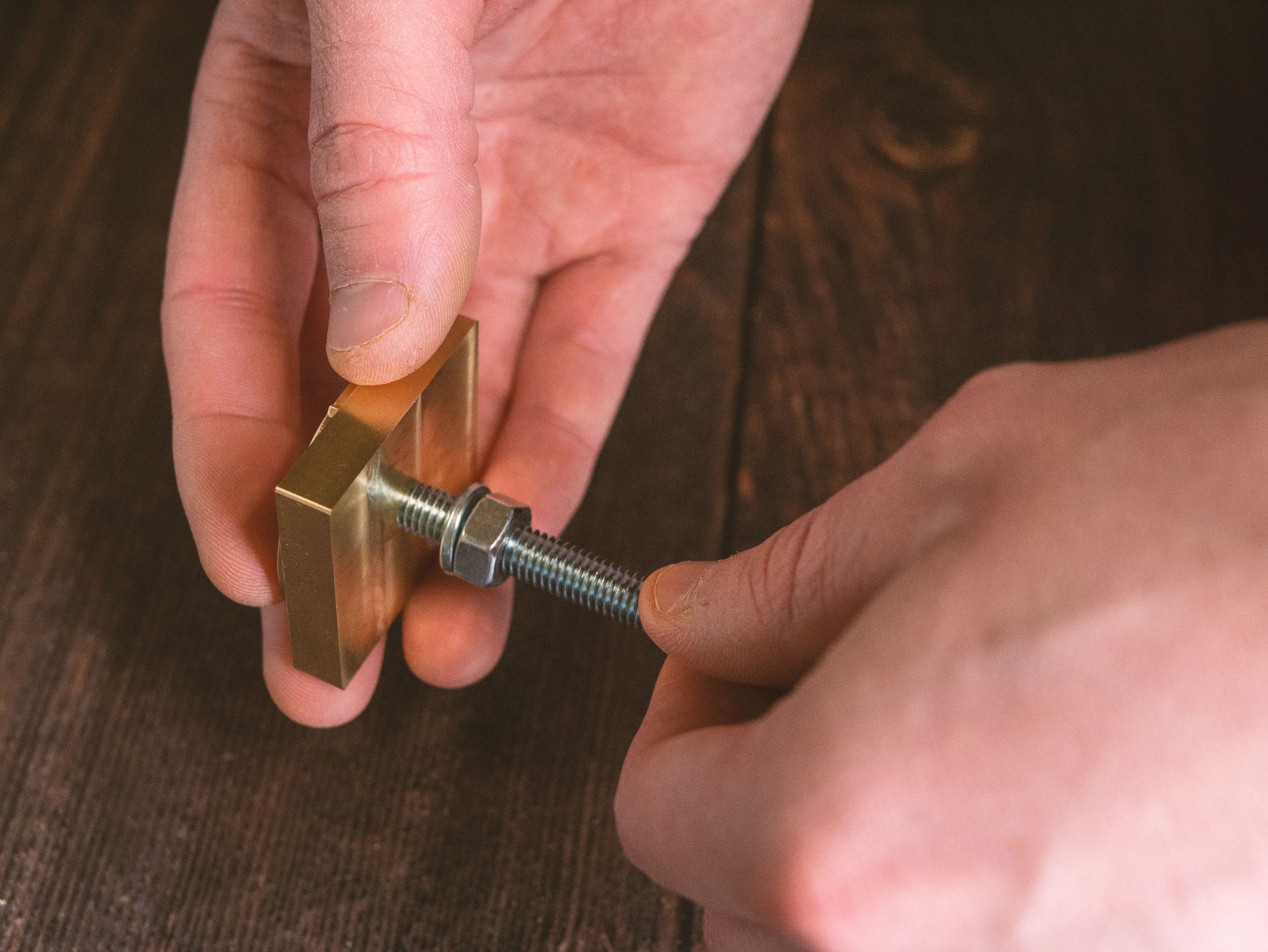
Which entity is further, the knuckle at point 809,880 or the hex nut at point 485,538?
the hex nut at point 485,538

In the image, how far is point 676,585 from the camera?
620 mm

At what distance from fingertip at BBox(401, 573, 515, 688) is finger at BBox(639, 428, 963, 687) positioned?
16 cm

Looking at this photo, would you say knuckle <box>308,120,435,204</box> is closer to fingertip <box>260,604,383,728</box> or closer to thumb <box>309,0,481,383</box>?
thumb <box>309,0,481,383</box>

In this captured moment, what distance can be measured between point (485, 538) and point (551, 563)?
45mm

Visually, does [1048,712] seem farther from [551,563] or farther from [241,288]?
[241,288]

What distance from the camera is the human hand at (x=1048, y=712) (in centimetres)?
44

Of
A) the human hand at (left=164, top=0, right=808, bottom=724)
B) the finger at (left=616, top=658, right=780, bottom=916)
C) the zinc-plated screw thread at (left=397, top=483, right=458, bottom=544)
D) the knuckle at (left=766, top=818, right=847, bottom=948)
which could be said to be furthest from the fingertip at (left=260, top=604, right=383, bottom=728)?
the knuckle at (left=766, top=818, right=847, bottom=948)

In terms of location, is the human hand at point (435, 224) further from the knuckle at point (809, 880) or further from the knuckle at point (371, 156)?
the knuckle at point (809, 880)

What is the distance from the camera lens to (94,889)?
68cm

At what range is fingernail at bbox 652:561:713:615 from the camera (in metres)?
0.61

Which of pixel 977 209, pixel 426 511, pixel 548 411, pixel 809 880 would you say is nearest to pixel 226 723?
pixel 426 511

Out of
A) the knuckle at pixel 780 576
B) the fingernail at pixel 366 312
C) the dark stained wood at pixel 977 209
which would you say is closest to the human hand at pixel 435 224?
the fingernail at pixel 366 312

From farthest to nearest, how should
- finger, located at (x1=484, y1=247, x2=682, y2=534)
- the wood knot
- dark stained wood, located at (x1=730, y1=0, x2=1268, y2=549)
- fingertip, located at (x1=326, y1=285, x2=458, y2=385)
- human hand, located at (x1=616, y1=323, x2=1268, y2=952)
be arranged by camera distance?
1. the wood knot
2. dark stained wood, located at (x1=730, y1=0, x2=1268, y2=549)
3. finger, located at (x1=484, y1=247, x2=682, y2=534)
4. fingertip, located at (x1=326, y1=285, x2=458, y2=385)
5. human hand, located at (x1=616, y1=323, x2=1268, y2=952)

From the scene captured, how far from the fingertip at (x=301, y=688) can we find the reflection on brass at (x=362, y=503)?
0.02 meters
